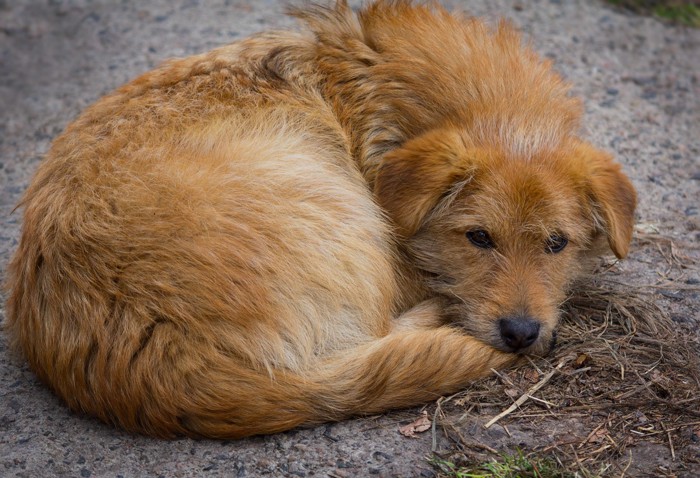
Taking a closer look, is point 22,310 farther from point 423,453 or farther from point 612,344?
point 612,344

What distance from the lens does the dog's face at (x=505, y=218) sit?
452 centimetres

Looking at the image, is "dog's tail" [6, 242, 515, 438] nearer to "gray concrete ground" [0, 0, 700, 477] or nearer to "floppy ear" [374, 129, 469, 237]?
"gray concrete ground" [0, 0, 700, 477]

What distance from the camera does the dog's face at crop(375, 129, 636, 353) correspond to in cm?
452

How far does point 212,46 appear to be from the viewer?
317 inches

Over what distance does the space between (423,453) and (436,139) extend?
5.50 feet

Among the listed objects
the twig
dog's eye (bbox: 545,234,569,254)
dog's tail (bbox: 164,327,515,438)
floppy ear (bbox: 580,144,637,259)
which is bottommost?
the twig

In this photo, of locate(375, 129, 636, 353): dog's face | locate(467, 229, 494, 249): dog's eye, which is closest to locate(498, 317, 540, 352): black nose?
locate(375, 129, 636, 353): dog's face

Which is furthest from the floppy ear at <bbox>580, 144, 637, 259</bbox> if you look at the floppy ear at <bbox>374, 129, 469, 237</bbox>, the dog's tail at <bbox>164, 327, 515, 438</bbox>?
the dog's tail at <bbox>164, 327, 515, 438</bbox>

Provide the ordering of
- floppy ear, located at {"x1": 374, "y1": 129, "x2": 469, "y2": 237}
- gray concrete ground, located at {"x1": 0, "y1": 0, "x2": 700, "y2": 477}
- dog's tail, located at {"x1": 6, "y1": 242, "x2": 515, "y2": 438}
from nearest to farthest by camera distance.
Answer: dog's tail, located at {"x1": 6, "y1": 242, "x2": 515, "y2": 438} → gray concrete ground, located at {"x1": 0, "y1": 0, "x2": 700, "y2": 477} → floppy ear, located at {"x1": 374, "y1": 129, "x2": 469, "y2": 237}

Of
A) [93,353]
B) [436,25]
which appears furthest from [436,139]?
[93,353]

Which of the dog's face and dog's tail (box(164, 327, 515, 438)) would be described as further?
the dog's face

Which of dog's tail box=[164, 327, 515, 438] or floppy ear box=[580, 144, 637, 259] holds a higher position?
floppy ear box=[580, 144, 637, 259]

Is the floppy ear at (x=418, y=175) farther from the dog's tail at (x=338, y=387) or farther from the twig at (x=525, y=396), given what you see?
the twig at (x=525, y=396)

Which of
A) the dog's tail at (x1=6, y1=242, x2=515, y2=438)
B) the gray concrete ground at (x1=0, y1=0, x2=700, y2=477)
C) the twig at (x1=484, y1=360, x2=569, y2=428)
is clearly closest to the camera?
the dog's tail at (x1=6, y1=242, x2=515, y2=438)
